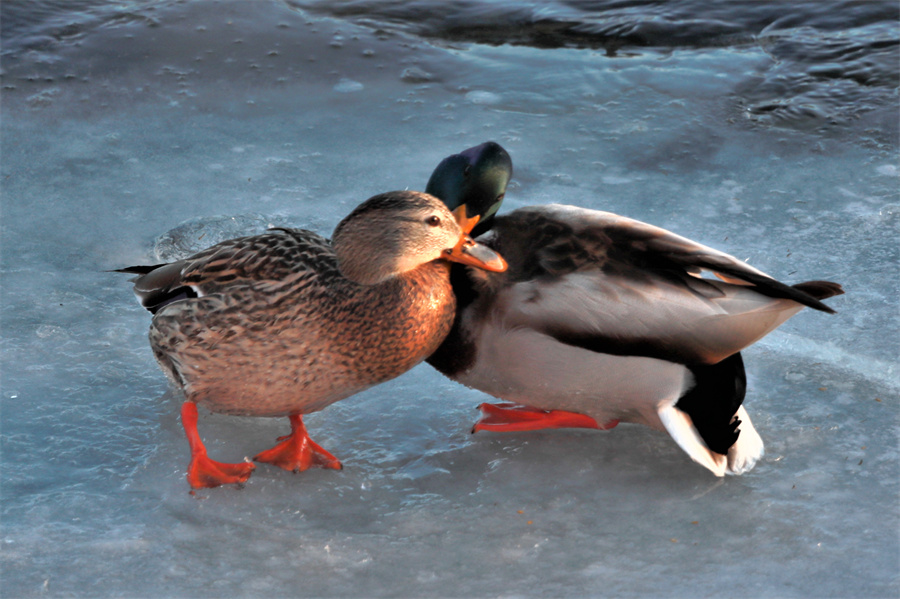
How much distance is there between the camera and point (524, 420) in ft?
9.01

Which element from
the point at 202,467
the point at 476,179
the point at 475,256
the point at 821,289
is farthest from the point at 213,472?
the point at 821,289

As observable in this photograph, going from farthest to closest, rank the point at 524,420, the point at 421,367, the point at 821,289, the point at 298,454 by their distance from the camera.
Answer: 1. the point at 421,367
2. the point at 524,420
3. the point at 298,454
4. the point at 821,289

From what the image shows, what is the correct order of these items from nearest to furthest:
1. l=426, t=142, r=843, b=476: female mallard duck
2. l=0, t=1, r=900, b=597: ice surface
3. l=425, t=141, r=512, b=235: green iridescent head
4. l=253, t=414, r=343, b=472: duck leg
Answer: l=0, t=1, r=900, b=597: ice surface, l=426, t=142, r=843, b=476: female mallard duck, l=253, t=414, r=343, b=472: duck leg, l=425, t=141, r=512, b=235: green iridescent head

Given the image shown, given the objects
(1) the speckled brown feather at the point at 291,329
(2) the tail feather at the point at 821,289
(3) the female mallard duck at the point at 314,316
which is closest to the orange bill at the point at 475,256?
(3) the female mallard duck at the point at 314,316

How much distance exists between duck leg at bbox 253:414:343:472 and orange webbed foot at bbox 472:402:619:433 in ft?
1.47

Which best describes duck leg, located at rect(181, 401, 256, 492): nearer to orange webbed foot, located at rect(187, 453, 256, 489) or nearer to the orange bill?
orange webbed foot, located at rect(187, 453, 256, 489)

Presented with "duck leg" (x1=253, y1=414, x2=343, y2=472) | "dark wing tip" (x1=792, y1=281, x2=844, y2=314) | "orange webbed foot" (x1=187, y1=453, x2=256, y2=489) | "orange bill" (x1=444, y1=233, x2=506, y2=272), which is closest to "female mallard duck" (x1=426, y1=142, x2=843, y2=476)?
"dark wing tip" (x1=792, y1=281, x2=844, y2=314)

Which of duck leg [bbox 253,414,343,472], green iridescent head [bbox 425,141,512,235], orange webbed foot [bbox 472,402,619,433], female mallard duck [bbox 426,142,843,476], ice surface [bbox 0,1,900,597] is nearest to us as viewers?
ice surface [bbox 0,1,900,597]

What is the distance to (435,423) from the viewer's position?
2.76 m

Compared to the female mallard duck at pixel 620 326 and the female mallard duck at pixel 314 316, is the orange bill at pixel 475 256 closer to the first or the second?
the female mallard duck at pixel 314 316

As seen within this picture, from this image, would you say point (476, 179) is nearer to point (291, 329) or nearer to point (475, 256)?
point (475, 256)

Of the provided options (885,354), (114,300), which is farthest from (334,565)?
(885,354)

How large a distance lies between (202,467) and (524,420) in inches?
36.1

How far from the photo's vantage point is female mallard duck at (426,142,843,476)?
2301 mm
